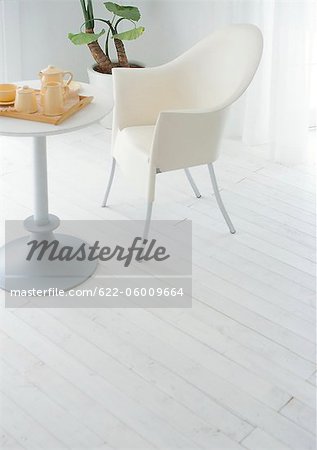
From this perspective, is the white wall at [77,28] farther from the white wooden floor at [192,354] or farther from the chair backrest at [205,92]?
the white wooden floor at [192,354]

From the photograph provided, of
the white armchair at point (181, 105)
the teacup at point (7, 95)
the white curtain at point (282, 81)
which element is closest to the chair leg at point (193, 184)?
the white armchair at point (181, 105)

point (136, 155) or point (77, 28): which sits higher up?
point (77, 28)

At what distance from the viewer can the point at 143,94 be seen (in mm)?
3025

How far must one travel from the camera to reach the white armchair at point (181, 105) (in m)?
2.74

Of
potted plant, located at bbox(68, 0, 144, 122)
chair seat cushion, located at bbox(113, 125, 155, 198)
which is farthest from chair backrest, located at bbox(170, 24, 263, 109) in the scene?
potted plant, located at bbox(68, 0, 144, 122)

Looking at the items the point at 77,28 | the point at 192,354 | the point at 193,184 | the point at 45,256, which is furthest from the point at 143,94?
the point at 77,28

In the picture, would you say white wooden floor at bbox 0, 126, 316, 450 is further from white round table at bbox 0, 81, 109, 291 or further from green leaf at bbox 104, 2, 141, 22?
green leaf at bbox 104, 2, 141, 22

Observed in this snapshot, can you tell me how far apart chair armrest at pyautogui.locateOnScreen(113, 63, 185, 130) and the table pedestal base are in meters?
0.60

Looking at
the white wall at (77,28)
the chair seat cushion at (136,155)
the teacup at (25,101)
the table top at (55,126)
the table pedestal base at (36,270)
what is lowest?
the table pedestal base at (36,270)

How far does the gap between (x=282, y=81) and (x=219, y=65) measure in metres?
0.77

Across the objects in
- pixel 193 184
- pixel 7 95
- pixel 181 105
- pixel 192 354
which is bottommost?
pixel 192 354

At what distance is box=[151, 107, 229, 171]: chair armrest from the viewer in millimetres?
2680

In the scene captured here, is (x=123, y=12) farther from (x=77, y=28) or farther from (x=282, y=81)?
(x=282, y=81)

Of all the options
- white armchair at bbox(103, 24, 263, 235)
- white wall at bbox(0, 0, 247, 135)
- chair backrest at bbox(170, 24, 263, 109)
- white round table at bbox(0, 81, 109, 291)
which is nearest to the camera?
white round table at bbox(0, 81, 109, 291)
